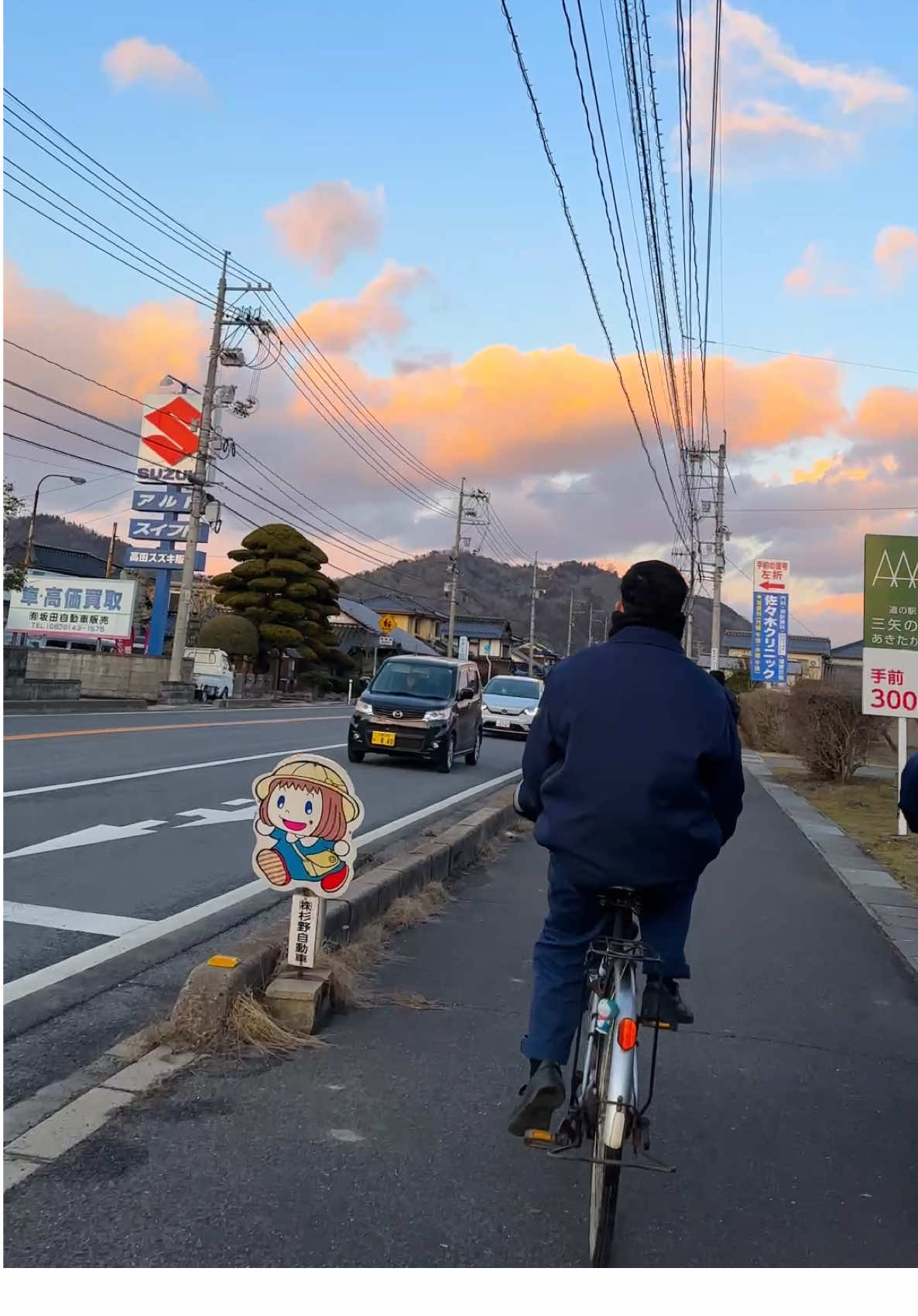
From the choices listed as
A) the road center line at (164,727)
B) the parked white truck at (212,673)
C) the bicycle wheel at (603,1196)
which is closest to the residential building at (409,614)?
the parked white truck at (212,673)

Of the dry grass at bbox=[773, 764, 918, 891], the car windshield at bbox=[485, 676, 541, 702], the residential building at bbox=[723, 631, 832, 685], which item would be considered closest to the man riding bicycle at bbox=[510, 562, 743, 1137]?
the dry grass at bbox=[773, 764, 918, 891]

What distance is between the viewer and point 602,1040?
287 cm

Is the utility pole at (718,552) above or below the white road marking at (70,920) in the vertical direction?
above

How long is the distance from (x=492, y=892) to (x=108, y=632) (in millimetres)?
31404

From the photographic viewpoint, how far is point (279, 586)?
1763 inches

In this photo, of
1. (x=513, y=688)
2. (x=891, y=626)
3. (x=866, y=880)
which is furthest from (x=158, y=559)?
(x=866, y=880)

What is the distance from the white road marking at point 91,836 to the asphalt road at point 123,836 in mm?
17

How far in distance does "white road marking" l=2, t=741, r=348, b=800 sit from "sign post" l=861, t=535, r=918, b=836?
731cm

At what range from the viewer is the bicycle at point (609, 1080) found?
2.71 m

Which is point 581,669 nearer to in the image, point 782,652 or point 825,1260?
point 825,1260

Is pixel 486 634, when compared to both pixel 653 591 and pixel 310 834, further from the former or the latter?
pixel 653 591

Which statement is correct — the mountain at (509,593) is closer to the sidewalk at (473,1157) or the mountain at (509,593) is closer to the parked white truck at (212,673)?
the parked white truck at (212,673)

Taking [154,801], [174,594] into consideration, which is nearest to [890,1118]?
[154,801]

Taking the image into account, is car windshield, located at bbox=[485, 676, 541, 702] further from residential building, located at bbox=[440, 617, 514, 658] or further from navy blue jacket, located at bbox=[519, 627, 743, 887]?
residential building, located at bbox=[440, 617, 514, 658]
